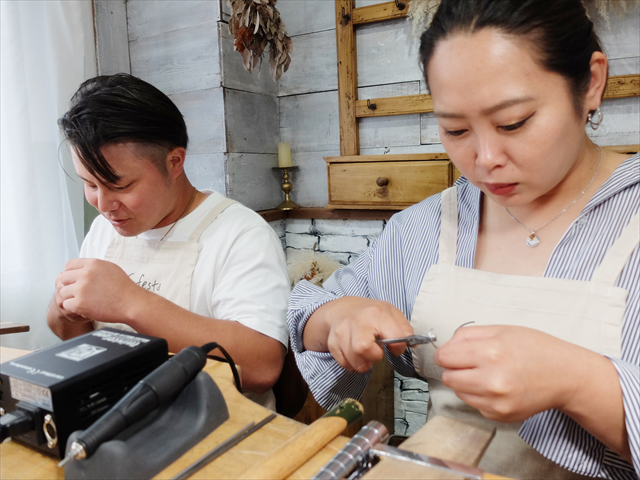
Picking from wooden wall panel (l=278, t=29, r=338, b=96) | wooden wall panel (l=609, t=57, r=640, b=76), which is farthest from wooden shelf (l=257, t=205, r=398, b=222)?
wooden wall panel (l=609, t=57, r=640, b=76)

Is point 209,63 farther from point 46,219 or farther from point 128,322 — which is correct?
point 128,322

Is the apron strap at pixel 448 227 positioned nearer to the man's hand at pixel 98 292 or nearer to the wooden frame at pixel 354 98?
the man's hand at pixel 98 292

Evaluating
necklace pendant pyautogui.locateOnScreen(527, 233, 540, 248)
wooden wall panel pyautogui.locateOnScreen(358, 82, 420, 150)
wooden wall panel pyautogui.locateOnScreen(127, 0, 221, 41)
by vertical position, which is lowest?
necklace pendant pyautogui.locateOnScreen(527, 233, 540, 248)

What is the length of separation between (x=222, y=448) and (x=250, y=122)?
216cm

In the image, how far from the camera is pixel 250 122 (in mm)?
2607

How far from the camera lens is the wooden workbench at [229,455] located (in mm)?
607

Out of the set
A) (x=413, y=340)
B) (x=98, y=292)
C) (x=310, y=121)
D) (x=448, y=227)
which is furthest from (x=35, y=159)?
(x=413, y=340)

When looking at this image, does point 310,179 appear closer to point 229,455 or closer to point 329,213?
point 329,213

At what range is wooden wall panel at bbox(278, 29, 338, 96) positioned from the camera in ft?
8.71

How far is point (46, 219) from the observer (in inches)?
80.0

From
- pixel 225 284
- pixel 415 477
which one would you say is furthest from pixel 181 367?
pixel 225 284

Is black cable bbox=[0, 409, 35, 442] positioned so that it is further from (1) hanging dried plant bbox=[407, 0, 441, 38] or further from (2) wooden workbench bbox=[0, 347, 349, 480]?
(1) hanging dried plant bbox=[407, 0, 441, 38]

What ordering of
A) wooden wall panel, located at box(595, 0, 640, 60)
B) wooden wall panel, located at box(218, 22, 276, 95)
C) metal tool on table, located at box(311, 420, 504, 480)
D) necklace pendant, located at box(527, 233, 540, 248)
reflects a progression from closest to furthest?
metal tool on table, located at box(311, 420, 504, 480), necklace pendant, located at box(527, 233, 540, 248), wooden wall panel, located at box(595, 0, 640, 60), wooden wall panel, located at box(218, 22, 276, 95)

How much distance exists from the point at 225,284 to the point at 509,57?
83 cm
